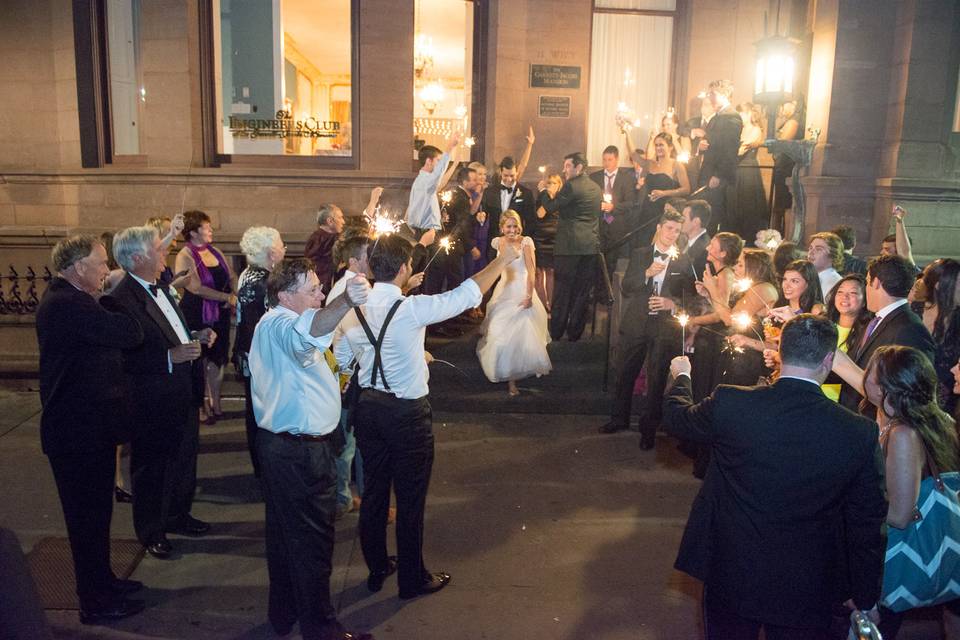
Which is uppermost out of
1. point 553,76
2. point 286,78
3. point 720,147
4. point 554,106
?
point 553,76

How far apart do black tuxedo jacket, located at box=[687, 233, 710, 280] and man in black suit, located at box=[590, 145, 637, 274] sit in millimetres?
2991

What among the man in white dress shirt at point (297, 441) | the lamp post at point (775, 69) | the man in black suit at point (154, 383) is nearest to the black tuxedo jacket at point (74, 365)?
the man in black suit at point (154, 383)

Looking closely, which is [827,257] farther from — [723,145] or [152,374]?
[152,374]

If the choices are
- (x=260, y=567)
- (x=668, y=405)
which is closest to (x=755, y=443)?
(x=668, y=405)

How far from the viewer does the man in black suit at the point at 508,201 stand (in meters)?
9.88

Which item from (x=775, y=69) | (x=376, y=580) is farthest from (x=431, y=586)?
(x=775, y=69)

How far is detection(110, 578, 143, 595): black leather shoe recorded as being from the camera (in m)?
4.53

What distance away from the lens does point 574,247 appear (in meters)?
9.09

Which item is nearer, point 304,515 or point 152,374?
point 304,515

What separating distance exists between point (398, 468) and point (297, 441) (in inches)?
29.3

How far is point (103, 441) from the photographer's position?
4391 mm

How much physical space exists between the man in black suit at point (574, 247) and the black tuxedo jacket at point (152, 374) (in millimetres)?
5168

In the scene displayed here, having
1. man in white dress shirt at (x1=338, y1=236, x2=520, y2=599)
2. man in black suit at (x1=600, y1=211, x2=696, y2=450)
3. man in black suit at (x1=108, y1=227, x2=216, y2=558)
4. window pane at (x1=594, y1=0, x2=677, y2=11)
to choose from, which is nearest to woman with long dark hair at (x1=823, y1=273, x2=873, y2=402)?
man in black suit at (x1=600, y1=211, x2=696, y2=450)

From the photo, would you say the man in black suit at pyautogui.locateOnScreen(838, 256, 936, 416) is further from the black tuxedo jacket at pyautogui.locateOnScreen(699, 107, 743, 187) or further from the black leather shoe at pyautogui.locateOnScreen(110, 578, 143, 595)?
the black tuxedo jacket at pyautogui.locateOnScreen(699, 107, 743, 187)
